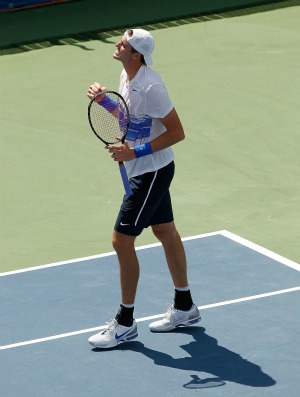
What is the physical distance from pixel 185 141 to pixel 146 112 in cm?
474

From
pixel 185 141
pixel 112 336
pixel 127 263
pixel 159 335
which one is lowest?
pixel 159 335

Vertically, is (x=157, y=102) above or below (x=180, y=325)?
above

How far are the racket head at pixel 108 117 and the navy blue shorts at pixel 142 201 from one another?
0.36 meters

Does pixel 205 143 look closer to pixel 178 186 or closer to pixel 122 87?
pixel 178 186

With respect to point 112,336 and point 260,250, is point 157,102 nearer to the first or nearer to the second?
point 112,336

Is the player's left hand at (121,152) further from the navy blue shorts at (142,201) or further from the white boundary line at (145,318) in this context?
the white boundary line at (145,318)

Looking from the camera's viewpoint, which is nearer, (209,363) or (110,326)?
(209,363)

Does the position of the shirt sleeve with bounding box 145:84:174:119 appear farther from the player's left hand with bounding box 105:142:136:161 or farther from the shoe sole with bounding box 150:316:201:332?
the shoe sole with bounding box 150:316:201:332

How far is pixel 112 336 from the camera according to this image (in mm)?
9141

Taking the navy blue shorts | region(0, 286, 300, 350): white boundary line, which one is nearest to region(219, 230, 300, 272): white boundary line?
region(0, 286, 300, 350): white boundary line

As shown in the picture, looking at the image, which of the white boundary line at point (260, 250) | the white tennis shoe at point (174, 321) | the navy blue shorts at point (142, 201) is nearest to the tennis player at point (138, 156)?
the navy blue shorts at point (142, 201)

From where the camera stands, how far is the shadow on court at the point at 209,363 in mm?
8469

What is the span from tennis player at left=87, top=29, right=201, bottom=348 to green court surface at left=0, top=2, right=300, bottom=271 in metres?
2.04

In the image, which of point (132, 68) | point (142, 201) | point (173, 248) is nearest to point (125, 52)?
point (132, 68)
